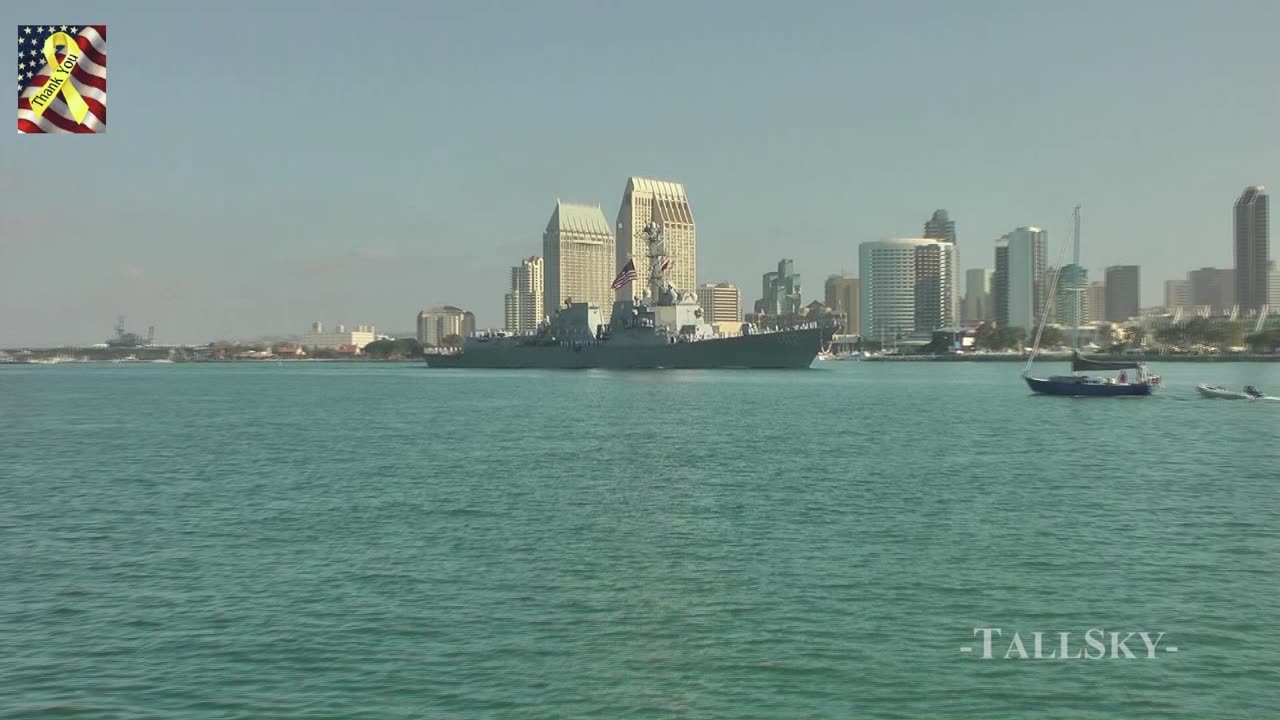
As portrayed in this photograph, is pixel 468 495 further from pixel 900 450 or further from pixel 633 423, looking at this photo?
pixel 633 423

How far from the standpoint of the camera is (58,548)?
21484 millimetres

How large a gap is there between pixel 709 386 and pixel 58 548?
75321 mm

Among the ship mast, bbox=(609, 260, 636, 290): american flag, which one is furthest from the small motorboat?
the ship mast

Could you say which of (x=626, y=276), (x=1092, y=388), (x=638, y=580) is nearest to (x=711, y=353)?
(x=626, y=276)

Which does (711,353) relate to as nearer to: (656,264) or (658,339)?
(658,339)

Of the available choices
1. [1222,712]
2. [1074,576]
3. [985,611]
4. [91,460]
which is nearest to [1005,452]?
[1074,576]

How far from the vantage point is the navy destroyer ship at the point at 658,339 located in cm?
12950

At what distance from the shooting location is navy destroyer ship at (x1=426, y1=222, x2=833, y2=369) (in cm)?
12950

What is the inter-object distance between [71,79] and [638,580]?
12622 millimetres

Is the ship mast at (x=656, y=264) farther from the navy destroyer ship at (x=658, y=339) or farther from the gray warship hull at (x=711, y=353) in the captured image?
the gray warship hull at (x=711, y=353)

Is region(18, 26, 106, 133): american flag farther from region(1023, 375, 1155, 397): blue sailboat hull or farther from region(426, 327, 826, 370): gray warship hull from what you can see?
region(426, 327, 826, 370): gray warship hull
